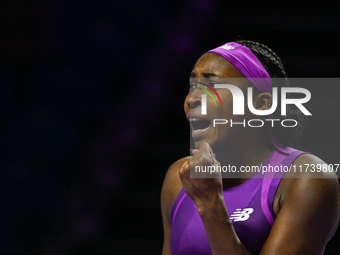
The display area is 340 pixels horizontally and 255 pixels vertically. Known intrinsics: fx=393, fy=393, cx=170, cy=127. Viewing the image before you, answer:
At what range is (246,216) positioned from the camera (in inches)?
42.5

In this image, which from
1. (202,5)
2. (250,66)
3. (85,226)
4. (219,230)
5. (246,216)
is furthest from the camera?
(202,5)

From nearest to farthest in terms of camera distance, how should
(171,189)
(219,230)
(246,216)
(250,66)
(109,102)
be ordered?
(219,230) → (246,216) → (250,66) → (171,189) → (109,102)

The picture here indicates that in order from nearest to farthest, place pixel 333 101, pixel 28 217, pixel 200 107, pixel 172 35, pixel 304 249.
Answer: pixel 304 249 < pixel 200 107 < pixel 28 217 < pixel 333 101 < pixel 172 35

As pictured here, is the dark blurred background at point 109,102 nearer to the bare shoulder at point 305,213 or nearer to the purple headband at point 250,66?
the purple headband at point 250,66

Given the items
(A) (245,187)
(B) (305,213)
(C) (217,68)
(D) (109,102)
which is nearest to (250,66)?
(C) (217,68)

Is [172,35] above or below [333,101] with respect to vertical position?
above

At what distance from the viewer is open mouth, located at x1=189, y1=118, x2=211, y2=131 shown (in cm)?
116

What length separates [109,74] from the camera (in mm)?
2455

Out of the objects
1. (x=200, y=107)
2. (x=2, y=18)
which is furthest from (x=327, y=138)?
(x=2, y=18)

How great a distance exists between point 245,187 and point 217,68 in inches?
14.3

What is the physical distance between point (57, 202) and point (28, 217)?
0.58ft

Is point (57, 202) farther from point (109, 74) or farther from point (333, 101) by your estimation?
point (333, 101)

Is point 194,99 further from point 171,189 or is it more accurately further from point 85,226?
point 85,226

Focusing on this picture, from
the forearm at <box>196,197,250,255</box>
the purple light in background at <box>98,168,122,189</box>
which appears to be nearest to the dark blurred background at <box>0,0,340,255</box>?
the purple light in background at <box>98,168,122,189</box>
